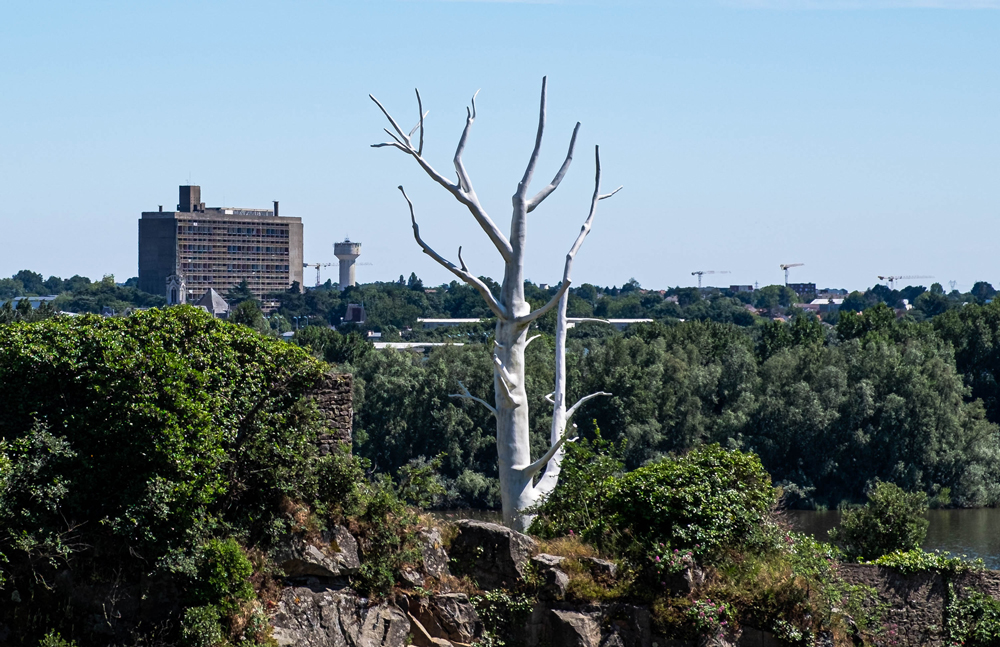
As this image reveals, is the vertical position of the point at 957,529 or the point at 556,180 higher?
the point at 556,180

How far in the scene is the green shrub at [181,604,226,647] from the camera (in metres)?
12.5

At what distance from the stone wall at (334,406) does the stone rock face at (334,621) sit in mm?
1537

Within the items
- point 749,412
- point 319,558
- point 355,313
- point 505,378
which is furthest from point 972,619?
point 355,313

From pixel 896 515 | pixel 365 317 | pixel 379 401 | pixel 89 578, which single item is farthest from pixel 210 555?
pixel 365 317

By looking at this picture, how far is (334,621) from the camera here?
13.3m

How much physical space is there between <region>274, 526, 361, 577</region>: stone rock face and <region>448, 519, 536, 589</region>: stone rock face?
1053 mm

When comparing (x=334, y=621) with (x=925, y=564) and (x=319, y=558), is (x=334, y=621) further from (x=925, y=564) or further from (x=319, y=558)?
(x=925, y=564)

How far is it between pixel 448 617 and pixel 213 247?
17184 centimetres

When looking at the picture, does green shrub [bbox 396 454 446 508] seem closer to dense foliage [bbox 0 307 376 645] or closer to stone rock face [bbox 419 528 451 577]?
stone rock face [bbox 419 528 451 577]

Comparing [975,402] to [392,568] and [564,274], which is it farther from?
[392,568]

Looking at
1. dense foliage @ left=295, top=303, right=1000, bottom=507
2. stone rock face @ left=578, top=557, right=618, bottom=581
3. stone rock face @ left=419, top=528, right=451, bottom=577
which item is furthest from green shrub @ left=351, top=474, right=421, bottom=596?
dense foliage @ left=295, top=303, right=1000, bottom=507

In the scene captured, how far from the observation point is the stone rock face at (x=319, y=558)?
13.4 m

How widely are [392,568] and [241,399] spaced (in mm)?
2115

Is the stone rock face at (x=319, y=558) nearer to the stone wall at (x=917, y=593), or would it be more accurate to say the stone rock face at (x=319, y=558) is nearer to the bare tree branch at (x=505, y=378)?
the stone wall at (x=917, y=593)
